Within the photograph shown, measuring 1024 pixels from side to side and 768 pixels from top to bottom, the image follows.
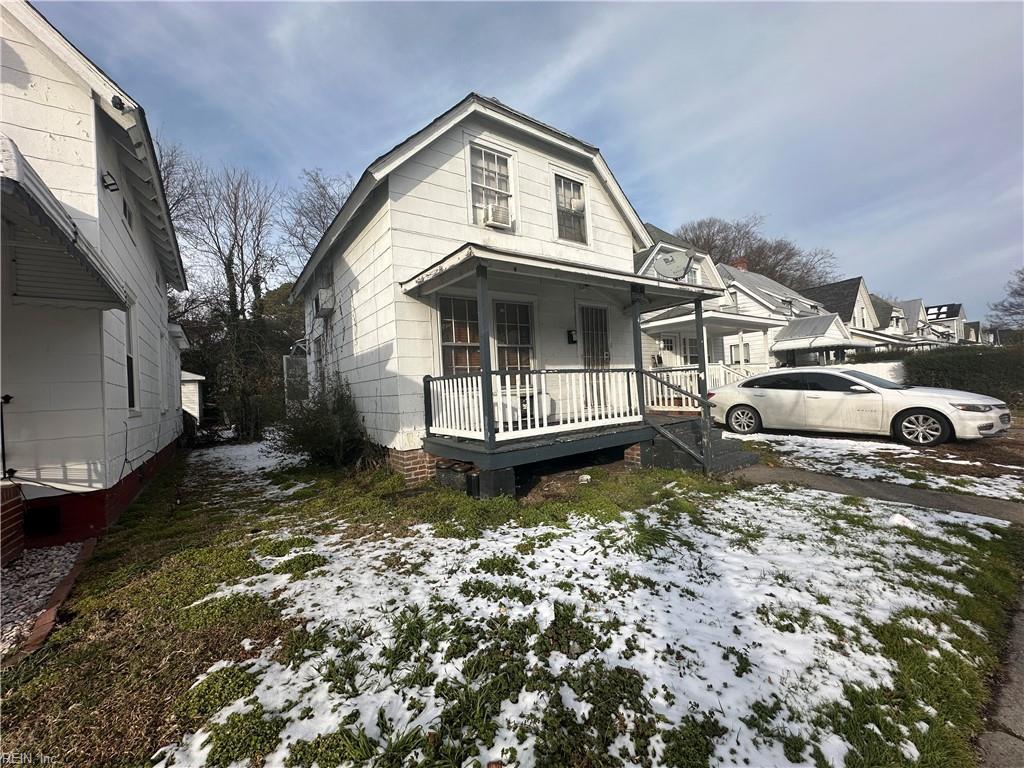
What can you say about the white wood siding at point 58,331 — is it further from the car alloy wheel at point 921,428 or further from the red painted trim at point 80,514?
the car alloy wheel at point 921,428

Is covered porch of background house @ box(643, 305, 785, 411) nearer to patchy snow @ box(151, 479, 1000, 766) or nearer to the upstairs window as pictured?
the upstairs window

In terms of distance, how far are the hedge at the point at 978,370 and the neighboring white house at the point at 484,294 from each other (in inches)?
497

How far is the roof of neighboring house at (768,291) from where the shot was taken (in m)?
20.6

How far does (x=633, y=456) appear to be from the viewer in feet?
21.7

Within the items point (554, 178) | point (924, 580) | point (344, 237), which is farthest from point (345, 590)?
point (554, 178)

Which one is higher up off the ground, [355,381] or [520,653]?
[355,381]

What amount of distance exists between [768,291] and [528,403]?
76.0 ft

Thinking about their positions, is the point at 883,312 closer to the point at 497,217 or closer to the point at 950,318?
the point at 950,318

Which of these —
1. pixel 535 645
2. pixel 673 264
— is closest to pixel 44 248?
pixel 535 645

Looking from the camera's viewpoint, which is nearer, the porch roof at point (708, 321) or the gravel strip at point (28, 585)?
A: the gravel strip at point (28, 585)

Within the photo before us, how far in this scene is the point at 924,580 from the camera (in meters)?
3.04

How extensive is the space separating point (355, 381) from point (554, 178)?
18.2 feet

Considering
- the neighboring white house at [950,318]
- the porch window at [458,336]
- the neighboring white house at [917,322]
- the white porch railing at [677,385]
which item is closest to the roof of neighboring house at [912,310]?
the neighboring white house at [917,322]

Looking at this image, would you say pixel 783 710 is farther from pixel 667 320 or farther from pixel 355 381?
pixel 667 320
